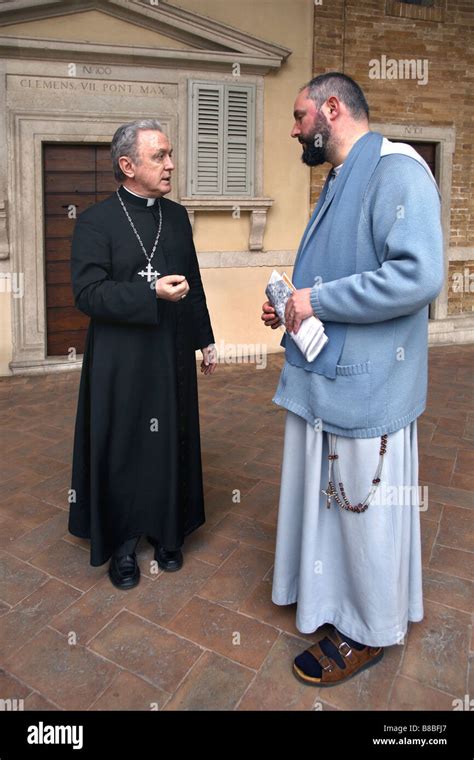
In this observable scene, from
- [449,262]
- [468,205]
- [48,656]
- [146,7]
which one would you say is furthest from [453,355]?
[48,656]

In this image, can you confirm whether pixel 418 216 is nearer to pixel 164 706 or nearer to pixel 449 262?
pixel 164 706

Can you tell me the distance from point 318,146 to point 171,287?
770mm

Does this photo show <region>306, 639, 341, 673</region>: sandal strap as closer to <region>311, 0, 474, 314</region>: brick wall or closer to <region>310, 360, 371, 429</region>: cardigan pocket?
<region>310, 360, 371, 429</region>: cardigan pocket

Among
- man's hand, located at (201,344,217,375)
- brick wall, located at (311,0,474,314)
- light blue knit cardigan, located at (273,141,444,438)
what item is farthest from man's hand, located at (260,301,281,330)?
brick wall, located at (311,0,474,314)

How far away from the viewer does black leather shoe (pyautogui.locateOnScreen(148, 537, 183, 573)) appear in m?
2.89

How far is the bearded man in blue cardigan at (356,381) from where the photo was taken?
183 cm

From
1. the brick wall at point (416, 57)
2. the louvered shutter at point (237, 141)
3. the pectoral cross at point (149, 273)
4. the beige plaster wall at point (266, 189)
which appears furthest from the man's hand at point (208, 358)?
the brick wall at point (416, 57)

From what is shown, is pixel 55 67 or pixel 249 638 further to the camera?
pixel 55 67

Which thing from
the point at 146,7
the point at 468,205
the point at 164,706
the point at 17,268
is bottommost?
the point at 164,706

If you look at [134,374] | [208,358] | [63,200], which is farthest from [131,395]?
[63,200]

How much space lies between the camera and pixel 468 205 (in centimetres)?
892

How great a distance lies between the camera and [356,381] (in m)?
1.96
